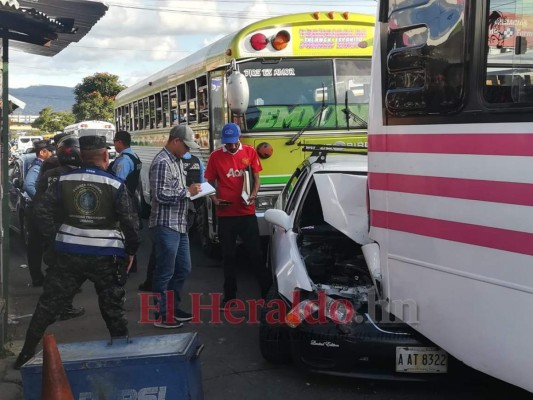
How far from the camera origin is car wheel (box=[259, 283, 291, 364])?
5000mm

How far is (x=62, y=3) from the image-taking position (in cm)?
541

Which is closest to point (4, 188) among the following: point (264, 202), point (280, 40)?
point (264, 202)

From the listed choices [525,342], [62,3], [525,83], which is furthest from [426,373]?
[62,3]

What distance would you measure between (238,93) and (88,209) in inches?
121

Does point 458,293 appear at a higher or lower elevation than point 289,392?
higher

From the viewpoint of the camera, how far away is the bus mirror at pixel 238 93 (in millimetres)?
7340

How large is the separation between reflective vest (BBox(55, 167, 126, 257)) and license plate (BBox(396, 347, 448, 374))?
2.26 metres

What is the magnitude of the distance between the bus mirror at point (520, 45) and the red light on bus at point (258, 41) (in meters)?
5.15

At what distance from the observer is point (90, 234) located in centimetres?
477

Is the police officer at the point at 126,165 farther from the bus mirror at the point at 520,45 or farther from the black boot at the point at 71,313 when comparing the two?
the bus mirror at the point at 520,45

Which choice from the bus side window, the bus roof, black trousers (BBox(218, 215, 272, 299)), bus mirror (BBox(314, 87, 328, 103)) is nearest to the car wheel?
black trousers (BBox(218, 215, 272, 299))

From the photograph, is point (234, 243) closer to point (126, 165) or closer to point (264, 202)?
point (264, 202)

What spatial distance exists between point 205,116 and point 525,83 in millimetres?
6484

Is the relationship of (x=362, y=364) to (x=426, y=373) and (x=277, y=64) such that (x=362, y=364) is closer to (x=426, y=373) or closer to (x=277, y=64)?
(x=426, y=373)
